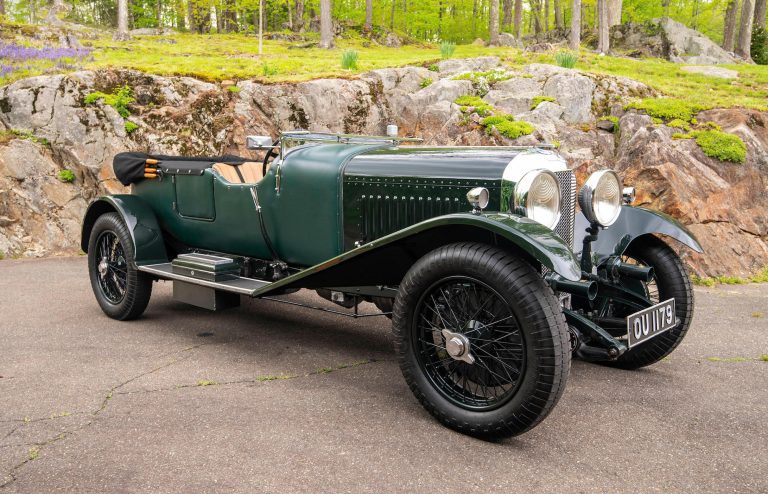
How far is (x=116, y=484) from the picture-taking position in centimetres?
246

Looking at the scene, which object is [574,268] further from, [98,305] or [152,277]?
[98,305]

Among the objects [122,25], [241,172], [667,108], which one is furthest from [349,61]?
[122,25]

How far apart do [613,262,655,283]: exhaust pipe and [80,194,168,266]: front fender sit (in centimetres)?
359

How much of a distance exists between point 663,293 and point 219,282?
122 inches

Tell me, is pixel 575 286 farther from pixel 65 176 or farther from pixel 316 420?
pixel 65 176

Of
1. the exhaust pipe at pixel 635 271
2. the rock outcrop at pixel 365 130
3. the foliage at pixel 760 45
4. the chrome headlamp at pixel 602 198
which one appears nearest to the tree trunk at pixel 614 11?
the foliage at pixel 760 45

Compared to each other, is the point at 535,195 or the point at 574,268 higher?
the point at 535,195

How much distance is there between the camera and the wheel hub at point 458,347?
2.94 meters

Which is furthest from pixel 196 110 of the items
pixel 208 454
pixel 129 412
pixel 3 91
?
pixel 208 454

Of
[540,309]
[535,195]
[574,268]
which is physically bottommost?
[540,309]

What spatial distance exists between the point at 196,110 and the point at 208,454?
24.9 ft

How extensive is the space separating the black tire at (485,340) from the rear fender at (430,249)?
135mm

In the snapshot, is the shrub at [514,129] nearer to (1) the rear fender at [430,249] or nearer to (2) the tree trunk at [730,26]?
(1) the rear fender at [430,249]

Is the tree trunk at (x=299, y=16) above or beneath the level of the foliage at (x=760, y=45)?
above
